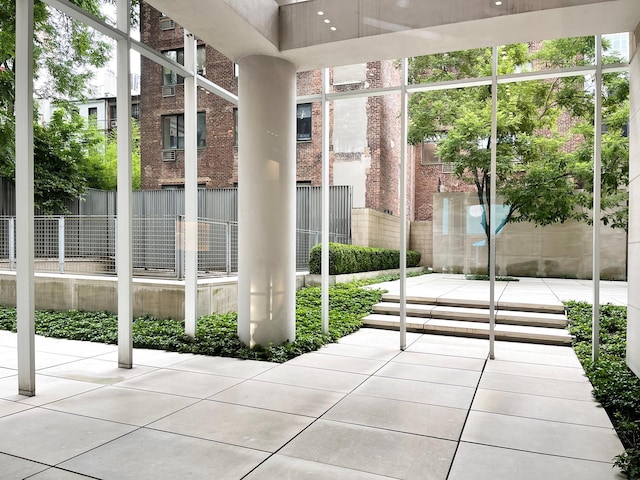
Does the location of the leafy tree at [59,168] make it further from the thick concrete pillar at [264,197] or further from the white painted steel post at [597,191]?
the white painted steel post at [597,191]

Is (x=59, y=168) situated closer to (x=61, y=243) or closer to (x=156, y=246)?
(x=61, y=243)

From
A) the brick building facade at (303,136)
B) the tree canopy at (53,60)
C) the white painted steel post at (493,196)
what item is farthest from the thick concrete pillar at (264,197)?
the white painted steel post at (493,196)

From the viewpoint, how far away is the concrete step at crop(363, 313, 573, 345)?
618cm

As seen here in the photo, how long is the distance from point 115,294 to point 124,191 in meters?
3.48

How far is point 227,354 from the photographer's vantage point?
5.42 metres

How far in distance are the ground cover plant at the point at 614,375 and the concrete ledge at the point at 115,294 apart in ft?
16.1

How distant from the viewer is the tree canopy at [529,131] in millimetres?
5805

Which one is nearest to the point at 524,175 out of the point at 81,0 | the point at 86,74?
the point at 81,0

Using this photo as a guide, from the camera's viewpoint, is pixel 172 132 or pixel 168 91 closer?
→ pixel 168 91

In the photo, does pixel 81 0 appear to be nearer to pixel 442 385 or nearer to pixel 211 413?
pixel 211 413

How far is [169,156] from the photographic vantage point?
53.0 ft

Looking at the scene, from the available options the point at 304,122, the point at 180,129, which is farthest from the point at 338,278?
the point at 180,129

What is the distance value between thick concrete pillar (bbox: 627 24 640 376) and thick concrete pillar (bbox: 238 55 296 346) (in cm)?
354

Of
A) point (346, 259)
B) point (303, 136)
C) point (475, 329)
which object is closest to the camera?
point (475, 329)
